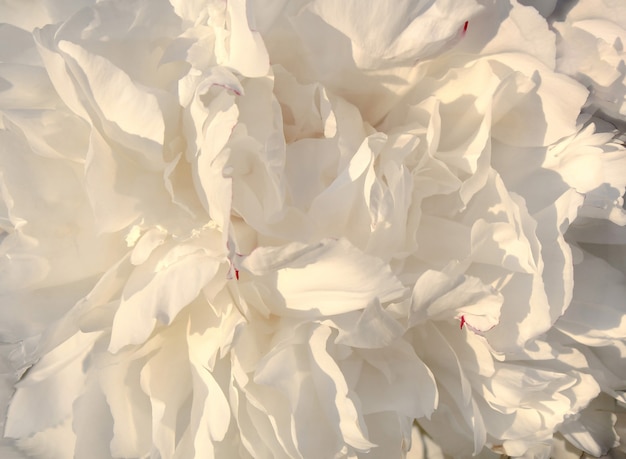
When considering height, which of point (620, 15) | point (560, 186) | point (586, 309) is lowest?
point (586, 309)

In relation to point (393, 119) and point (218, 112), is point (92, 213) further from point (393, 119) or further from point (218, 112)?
point (393, 119)

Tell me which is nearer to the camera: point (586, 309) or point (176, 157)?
point (176, 157)

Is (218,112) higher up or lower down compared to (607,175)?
higher up

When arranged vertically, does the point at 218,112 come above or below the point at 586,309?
above

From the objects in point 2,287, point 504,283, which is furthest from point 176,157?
point 504,283

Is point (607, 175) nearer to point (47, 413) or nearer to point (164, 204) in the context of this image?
point (164, 204)

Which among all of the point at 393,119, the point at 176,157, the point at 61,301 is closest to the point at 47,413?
the point at 61,301
